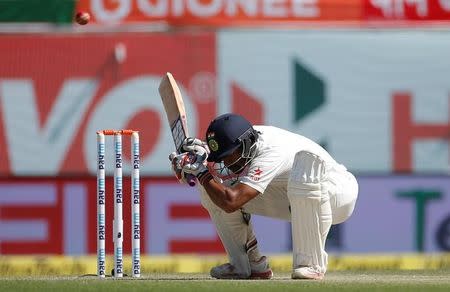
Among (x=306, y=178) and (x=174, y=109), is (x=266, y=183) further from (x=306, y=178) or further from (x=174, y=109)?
(x=174, y=109)

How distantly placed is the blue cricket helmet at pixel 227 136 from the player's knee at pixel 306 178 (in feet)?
0.78

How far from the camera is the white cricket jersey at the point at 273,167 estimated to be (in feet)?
20.3

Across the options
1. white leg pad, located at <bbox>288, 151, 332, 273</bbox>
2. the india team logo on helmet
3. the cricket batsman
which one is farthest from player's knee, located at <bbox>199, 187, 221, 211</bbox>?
white leg pad, located at <bbox>288, 151, 332, 273</bbox>

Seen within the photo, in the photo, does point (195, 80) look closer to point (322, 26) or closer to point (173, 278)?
point (322, 26)

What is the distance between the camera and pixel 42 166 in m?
10.1

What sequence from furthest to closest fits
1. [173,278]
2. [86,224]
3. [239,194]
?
[86,224]
[173,278]
[239,194]

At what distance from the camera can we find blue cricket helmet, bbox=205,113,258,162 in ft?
20.2

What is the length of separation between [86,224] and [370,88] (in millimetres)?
2203

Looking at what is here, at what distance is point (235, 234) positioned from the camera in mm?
6500

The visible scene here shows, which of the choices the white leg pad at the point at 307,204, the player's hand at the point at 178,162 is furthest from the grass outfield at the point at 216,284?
the player's hand at the point at 178,162

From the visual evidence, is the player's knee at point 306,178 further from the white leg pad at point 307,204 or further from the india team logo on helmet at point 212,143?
the india team logo on helmet at point 212,143

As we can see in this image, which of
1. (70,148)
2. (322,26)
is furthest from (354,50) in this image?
(70,148)

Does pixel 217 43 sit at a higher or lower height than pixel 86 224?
higher

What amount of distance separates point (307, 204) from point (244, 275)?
56cm
